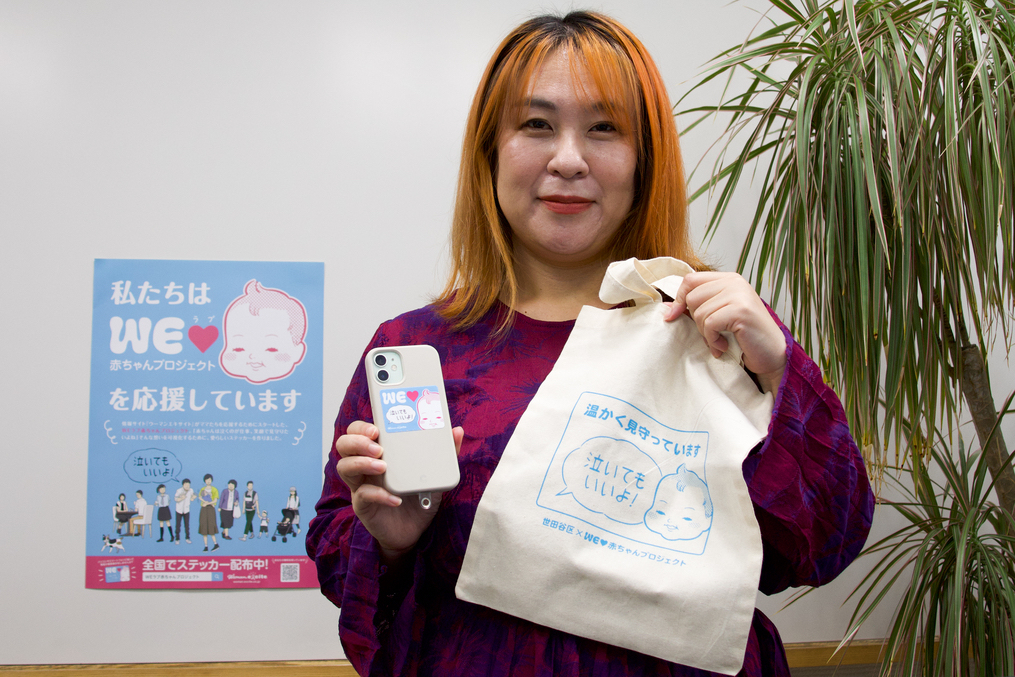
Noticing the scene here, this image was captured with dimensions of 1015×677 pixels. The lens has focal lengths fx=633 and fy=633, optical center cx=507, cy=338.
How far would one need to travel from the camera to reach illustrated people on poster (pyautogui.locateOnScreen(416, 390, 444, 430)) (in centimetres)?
58

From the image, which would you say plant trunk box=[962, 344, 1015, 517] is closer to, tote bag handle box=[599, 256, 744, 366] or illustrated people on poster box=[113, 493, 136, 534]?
tote bag handle box=[599, 256, 744, 366]

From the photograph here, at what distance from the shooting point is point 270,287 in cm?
151

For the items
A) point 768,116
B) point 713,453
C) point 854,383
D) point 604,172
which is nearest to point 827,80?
point 768,116

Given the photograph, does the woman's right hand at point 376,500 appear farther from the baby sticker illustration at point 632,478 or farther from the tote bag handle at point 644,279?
the tote bag handle at point 644,279

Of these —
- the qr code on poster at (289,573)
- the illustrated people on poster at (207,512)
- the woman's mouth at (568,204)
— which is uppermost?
the woman's mouth at (568,204)

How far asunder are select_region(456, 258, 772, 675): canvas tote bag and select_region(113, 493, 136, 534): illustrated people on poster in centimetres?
122

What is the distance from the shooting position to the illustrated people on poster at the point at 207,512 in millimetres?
1477

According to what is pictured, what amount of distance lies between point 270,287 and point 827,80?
1.26 metres

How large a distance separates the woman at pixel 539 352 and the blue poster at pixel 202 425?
0.82 m

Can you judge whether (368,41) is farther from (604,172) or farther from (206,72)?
(604,172)

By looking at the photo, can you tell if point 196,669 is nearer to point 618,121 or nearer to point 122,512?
point 122,512

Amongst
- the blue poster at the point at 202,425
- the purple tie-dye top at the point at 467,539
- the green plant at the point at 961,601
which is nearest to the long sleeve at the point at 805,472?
the purple tie-dye top at the point at 467,539

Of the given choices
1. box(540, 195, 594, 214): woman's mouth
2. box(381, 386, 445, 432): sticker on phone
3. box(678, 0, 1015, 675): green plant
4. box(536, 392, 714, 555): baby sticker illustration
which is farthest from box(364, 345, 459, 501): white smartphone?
box(678, 0, 1015, 675): green plant

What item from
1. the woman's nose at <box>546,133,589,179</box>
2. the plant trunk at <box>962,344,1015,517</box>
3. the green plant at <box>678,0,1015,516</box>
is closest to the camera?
the woman's nose at <box>546,133,589,179</box>
